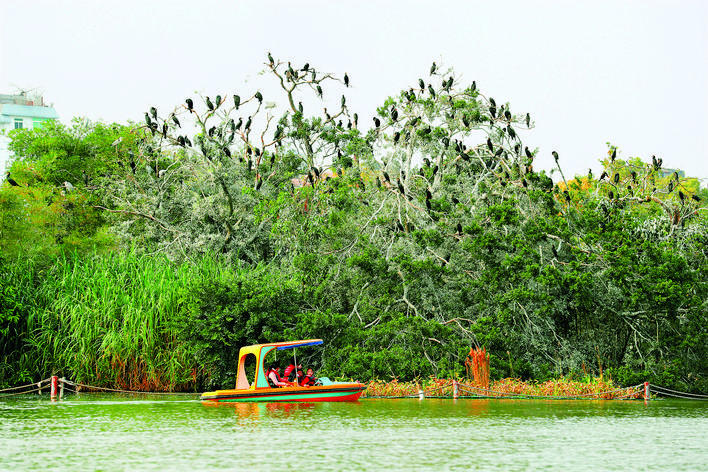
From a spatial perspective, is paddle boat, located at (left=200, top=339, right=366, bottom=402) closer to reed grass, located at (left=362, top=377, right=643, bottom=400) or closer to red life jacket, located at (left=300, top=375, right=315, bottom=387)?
red life jacket, located at (left=300, top=375, right=315, bottom=387)

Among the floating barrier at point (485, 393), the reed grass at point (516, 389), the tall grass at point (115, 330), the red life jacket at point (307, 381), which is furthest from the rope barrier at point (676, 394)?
the tall grass at point (115, 330)

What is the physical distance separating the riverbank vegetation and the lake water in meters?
2.48

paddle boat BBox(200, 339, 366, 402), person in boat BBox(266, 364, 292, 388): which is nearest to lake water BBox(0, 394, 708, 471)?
paddle boat BBox(200, 339, 366, 402)

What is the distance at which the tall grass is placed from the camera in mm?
19391

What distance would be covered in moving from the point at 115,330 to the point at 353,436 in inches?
400

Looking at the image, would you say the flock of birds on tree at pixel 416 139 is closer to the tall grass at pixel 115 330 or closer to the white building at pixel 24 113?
the tall grass at pixel 115 330

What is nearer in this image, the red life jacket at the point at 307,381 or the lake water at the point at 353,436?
the lake water at the point at 353,436

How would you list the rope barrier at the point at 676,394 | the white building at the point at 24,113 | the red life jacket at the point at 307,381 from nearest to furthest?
the red life jacket at the point at 307,381 → the rope barrier at the point at 676,394 → the white building at the point at 24,113

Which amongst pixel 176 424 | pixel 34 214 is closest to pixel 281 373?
pixel 176 424

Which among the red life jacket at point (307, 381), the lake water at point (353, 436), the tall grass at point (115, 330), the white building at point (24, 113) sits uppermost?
the white building at point (24, 113)

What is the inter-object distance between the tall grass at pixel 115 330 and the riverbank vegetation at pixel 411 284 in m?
0.05

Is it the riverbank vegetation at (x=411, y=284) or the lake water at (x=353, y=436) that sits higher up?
the riverbank vegetation at (x=411, y=284)

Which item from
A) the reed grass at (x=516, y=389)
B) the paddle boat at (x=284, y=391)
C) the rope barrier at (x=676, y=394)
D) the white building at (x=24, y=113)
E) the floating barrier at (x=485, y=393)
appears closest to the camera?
the paddle boat at (x=284, y=391)

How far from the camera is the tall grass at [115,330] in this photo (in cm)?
1939
